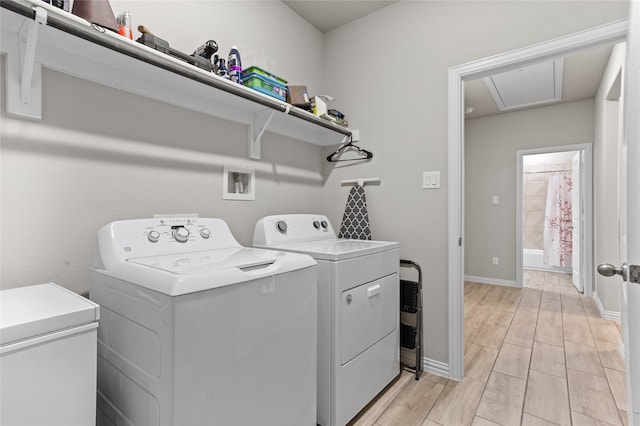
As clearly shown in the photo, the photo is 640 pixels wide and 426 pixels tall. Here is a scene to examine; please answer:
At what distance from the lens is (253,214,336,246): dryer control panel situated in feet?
6.12

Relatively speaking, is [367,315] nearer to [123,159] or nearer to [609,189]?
[123,159]

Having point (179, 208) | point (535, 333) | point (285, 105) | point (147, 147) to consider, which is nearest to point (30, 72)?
point (147, 147)

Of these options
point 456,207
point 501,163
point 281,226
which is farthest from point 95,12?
point 501,163

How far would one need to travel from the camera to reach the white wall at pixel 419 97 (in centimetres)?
185

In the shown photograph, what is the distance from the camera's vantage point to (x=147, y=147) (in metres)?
1.49

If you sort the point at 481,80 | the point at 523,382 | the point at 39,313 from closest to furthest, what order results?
the point at 39,313 → the point at 523,382 → the point at 481,80

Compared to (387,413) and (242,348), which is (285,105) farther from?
(387,413)

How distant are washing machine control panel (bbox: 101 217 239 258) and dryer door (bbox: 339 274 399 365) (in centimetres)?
66

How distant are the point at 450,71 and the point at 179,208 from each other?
179 centimetres

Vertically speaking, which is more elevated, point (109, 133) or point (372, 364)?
point (109, 133)

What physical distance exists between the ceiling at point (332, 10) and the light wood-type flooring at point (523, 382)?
8.29 ft

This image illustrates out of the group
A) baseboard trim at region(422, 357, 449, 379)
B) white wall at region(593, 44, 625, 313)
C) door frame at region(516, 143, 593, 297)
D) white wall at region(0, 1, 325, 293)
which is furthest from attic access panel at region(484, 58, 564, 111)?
baseboard trim at region(422, 357, 449, 379)

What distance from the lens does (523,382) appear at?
6.28 ft

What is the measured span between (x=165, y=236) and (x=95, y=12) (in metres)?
0.84
